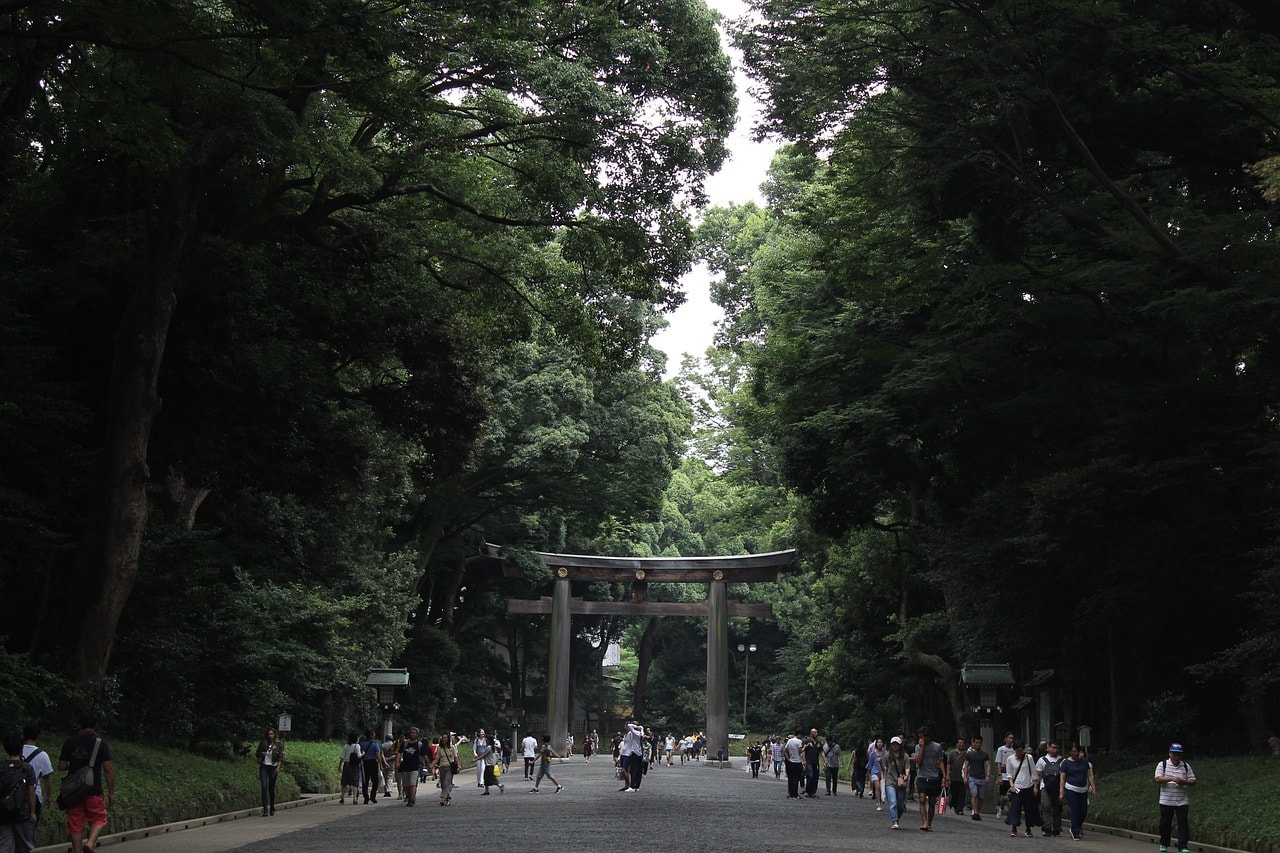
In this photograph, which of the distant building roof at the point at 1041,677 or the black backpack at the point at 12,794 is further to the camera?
the distant building roof at the point at 1041,677

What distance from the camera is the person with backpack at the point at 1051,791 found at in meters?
17.5

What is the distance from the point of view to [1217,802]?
52.7 feet

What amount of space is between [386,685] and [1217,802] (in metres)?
17.9

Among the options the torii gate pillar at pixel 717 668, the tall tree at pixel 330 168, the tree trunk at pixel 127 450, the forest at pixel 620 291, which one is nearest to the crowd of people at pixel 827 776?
the tree trunk at pixel 127 450

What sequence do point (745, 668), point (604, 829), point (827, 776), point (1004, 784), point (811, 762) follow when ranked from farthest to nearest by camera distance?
1. point (745, 668)
2. point (827, 776)
3. point (811, 762)
4. point (1004, 784)
5. point (604, 829)

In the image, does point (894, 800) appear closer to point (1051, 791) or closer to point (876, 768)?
point (1051, 791)

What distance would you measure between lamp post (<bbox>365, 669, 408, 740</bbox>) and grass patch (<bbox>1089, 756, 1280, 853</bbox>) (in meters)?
14.5

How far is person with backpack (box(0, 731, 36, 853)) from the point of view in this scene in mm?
9383

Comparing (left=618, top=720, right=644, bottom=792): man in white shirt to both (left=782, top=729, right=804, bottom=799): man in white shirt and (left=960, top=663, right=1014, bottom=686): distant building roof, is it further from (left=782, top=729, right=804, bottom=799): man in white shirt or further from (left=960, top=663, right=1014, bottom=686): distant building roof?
(left=960, top=663, right=1014, bottom=686): distant building roof

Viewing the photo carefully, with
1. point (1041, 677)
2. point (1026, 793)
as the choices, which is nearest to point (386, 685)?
point (1041, 677)

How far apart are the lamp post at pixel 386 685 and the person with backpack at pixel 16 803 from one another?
19.3m

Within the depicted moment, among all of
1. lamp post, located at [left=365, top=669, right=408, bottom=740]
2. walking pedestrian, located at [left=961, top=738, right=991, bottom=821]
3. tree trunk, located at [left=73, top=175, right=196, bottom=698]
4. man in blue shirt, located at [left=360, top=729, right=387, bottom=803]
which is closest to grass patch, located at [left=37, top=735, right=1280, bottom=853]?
man in blue shirt, located at [left=360, top=729, right=387, bottom=803]

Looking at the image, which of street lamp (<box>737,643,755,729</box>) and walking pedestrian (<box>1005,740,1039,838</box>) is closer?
walking pedestrian (<box>1005,740,1039,838</box>)

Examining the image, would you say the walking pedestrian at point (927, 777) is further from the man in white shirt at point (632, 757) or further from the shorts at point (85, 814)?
the shorts at point (85, 814)
